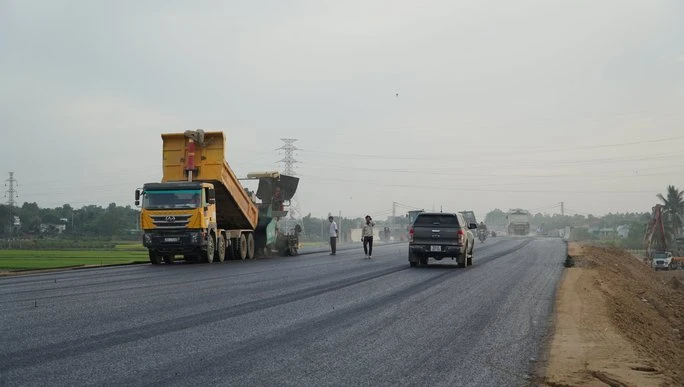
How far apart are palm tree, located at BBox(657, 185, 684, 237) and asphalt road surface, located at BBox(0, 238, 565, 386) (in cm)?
9626

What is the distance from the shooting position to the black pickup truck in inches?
914

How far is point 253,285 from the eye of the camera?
15688 mm

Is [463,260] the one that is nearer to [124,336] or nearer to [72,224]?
[124,336]

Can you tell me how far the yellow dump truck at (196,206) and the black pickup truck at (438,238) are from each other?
7569 millimetres

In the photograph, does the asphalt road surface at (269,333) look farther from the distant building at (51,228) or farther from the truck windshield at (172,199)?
the distant building at (51,228)

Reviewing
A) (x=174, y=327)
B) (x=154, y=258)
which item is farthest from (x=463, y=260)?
(x=174, y=327)

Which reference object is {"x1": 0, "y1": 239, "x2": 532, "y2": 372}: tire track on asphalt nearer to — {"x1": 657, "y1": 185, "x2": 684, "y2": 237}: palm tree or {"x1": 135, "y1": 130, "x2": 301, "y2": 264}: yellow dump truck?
{"x1": 135, "y1": 130, "x2": 301, "y2": 264}: yellow dump truck

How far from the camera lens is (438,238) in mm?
23375

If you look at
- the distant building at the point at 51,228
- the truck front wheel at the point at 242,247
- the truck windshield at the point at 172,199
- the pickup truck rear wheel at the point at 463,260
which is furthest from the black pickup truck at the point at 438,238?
the distant building at the point at 51,228

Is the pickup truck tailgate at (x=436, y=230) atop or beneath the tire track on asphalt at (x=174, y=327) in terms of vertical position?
atop

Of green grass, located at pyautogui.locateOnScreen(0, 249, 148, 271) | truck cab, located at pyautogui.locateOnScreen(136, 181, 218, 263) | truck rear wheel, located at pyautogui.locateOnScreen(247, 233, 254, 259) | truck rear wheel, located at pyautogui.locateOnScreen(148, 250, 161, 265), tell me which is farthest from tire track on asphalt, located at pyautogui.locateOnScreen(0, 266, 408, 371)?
truck rear wheel, located at pyautogui.locateOnScreen(247, 233, 254, 259)

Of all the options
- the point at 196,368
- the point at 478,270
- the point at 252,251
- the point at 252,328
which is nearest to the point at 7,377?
the point at 196,368

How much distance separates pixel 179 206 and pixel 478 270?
10730 millimetres

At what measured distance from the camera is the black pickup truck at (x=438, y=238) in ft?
76.2
